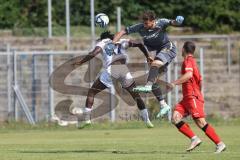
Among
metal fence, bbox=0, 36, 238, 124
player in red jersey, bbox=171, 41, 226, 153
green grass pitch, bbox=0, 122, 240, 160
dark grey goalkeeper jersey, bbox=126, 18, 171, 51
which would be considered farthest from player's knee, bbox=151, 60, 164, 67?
metal fence, bbox=0, 36, 238, 124

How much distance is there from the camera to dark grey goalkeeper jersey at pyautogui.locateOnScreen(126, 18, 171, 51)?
20.8 m

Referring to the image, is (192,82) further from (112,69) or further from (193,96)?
(112,69)

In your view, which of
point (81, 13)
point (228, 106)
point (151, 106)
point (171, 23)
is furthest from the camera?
point (81, 13)

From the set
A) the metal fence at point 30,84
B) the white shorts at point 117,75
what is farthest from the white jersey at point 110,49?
the metal fence at point 30,84

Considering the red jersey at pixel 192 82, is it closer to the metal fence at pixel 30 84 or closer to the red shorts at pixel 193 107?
the red shorts at pixel 193 107

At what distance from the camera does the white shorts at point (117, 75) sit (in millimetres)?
23469

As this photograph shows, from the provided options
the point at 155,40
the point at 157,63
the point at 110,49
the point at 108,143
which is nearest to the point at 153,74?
the point at 157,63

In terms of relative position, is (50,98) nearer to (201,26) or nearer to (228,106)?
(228,106)

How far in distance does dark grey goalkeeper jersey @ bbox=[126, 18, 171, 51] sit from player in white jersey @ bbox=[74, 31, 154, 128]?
2.04ft

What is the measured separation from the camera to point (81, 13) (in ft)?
135

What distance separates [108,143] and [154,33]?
290 cm

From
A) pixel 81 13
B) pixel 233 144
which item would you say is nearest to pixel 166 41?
pixel 233 144

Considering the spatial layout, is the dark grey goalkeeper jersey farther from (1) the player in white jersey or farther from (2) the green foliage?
(2) the green foliage

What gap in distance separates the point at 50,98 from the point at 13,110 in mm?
1359
